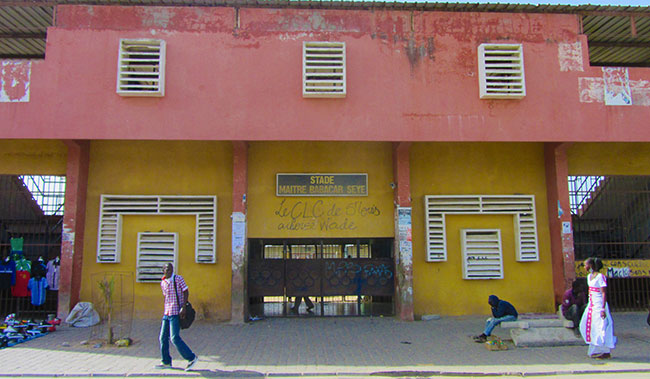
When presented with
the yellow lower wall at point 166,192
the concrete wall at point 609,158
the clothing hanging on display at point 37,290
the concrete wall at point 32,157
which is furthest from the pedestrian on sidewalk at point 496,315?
the concrete wall at point 32,157

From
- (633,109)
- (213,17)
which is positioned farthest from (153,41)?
(633,109)

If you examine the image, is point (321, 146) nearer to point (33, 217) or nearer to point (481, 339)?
point (481, 339)

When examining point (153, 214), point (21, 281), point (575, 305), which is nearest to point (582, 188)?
point (575, 305)

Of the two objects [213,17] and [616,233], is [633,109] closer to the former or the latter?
[616,233]

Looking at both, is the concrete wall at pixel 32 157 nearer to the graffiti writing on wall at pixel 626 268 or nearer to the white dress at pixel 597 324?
the white dress at pixel 597 324

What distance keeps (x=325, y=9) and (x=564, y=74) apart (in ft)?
18.5

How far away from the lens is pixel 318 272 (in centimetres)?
1152

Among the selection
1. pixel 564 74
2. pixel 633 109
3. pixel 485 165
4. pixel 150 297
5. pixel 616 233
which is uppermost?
pixel 564 74

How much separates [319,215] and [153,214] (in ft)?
13.1

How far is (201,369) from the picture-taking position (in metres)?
7.23

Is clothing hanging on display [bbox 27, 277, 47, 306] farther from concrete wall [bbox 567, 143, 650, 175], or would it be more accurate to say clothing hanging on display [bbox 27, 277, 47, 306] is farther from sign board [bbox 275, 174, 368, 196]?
concrete wall [bbox 567, 143, 650, 175]

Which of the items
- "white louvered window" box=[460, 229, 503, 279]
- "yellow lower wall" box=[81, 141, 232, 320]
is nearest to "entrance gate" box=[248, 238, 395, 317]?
"yellow lower wall" box=[81, 141, 232, 320]

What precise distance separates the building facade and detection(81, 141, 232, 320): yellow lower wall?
4 centimetres

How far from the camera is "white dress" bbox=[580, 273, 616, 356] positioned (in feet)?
24.9
